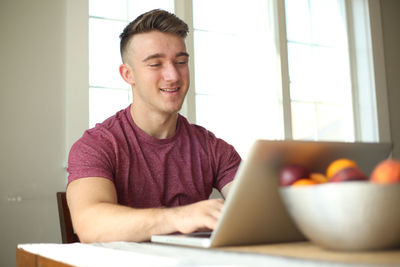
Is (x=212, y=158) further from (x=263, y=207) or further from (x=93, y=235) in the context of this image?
(x=263, y=207)

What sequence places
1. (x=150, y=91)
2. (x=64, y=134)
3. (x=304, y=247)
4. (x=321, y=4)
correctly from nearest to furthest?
(x=304, y=247), (x=150, y=91), (x=64, y=134), (x=321, y=4)

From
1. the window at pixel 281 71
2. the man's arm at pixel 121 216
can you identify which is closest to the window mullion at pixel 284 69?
the window at pixel 281 71

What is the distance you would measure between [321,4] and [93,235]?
3.35 meters

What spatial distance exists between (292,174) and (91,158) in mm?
897

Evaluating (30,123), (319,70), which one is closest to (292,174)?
(30,123)

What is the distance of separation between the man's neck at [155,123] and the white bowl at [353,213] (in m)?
1.15

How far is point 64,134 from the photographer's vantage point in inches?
99.7

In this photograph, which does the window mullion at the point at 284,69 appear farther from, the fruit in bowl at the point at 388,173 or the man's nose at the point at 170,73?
the fruit in bowl at the point at 388,173

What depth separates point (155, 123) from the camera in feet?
5.57

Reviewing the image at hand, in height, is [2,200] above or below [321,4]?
below

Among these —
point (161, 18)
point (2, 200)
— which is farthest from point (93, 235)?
point (2, 200)

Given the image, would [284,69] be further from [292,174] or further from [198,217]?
[292,174]

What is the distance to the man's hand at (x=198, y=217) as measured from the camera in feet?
2.83

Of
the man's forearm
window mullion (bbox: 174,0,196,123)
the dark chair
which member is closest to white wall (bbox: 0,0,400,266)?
the dark chair
